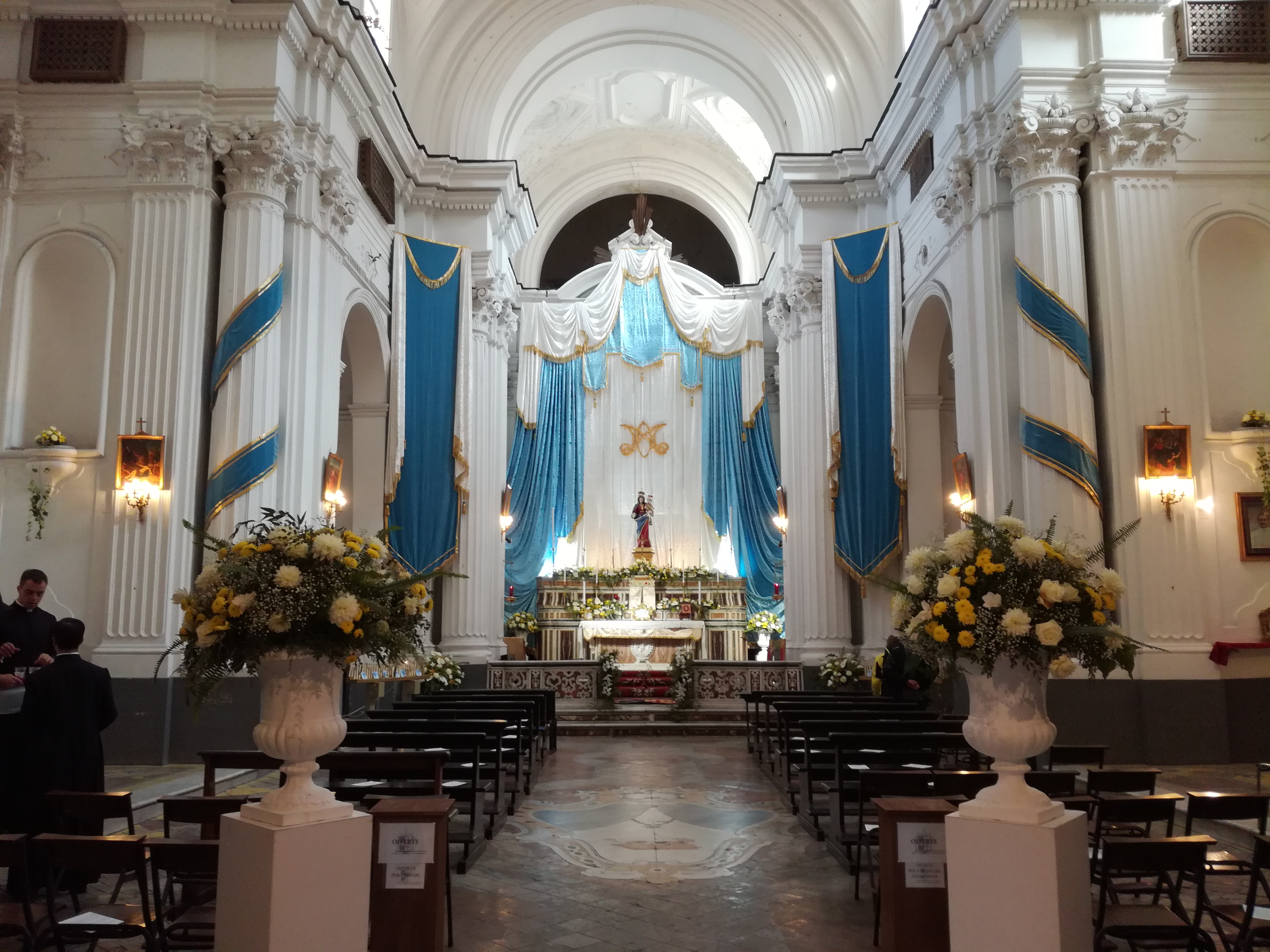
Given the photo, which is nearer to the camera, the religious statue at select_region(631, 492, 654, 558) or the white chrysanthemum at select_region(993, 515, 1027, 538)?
the white chrysanthemum at select_region(993, 515, 1027, 538)

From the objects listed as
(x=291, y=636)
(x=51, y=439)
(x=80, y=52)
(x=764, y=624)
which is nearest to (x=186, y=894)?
(x=291, y=636)

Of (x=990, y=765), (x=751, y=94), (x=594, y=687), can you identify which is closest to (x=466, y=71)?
(x=751, y=94)

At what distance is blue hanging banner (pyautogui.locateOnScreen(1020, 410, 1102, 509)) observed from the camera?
9844 millimetres

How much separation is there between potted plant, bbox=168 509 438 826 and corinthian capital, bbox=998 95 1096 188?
8.35 m

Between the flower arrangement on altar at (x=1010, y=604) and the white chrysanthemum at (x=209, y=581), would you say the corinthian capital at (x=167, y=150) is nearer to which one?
the white chrysanthemum at (x=209, y=581)

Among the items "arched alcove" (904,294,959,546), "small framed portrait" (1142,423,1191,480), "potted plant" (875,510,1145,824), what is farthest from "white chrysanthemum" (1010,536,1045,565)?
"arched alcove" (904,294,959,546)

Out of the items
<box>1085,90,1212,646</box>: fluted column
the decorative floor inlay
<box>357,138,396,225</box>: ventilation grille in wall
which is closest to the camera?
the decorative floor inlay

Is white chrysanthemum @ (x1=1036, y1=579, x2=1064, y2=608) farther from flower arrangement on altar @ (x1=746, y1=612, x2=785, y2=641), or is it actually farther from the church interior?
flower arrangement on altar @ (x1=746, y1=612, x2=785, y2=641)

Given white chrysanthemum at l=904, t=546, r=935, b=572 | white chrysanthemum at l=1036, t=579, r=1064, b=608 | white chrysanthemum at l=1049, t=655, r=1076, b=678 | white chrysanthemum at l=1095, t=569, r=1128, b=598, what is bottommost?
white chrysanthemum at l=1049, t=655, r=1076, b=678

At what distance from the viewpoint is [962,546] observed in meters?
4.52

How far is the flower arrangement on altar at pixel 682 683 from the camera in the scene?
14.5 m

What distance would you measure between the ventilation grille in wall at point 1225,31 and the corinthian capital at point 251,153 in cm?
903

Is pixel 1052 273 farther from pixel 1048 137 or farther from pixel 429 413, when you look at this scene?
pixel 429 413

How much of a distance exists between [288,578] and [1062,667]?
305 cm
